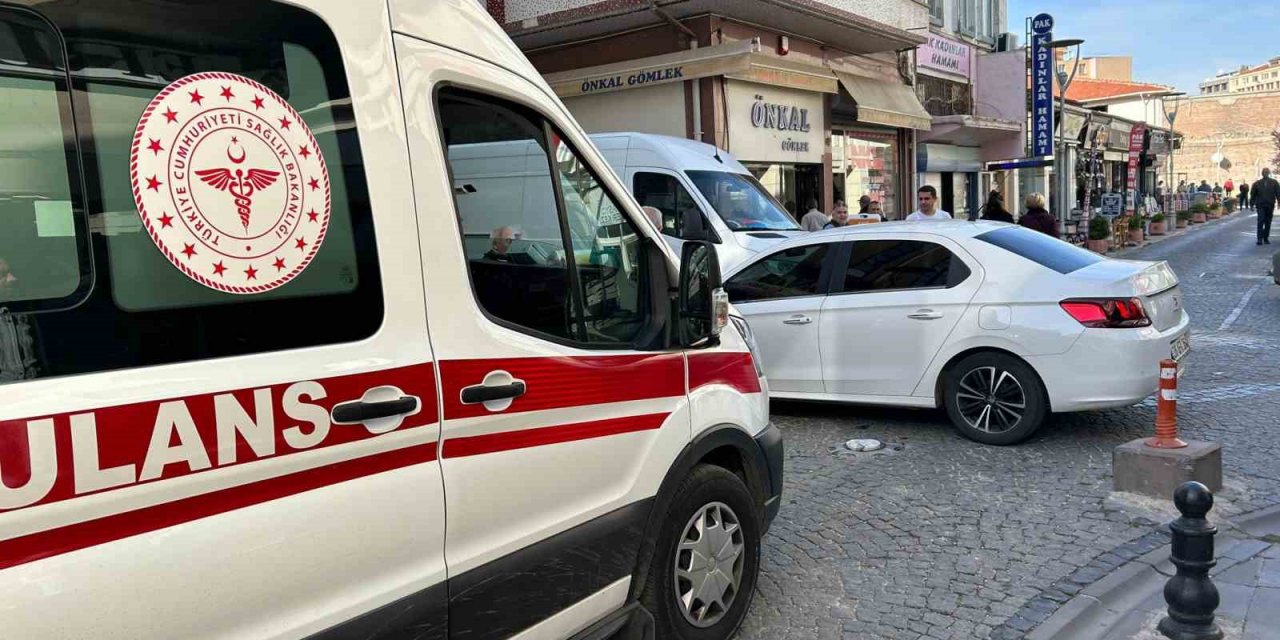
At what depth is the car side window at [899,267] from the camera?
263 inches

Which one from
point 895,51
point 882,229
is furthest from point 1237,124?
point 882,229

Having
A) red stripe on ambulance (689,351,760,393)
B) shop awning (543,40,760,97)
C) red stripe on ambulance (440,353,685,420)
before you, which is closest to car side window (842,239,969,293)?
red stripe on ambulance (689,351,760,393)

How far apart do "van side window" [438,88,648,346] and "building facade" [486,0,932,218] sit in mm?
11341

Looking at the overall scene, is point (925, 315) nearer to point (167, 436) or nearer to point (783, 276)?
point (783, 276)

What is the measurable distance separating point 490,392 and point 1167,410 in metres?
4.22

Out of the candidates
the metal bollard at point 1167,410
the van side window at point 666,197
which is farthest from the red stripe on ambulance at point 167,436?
the van side window at point 666,197

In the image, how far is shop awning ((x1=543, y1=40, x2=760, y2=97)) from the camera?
14070 millimetres

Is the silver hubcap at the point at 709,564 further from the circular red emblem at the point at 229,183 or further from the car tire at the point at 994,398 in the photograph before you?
the car tire at the point at 994,398

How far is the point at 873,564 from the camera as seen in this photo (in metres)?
4.53

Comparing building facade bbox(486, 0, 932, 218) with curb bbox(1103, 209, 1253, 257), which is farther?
curb bbox(1103, 209, 1253, 257)

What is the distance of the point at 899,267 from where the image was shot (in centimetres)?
688

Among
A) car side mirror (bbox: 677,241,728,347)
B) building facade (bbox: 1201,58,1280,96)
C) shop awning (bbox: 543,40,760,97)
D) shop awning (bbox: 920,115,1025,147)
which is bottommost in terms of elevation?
car side mirror (bbox: 677,241,728,347)

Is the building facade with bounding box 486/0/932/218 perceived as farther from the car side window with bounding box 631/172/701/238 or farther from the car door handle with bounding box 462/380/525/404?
the car door handle with bounding box 462/380/525/404

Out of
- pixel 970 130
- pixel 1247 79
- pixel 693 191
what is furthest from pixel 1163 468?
pixel 1247 79
